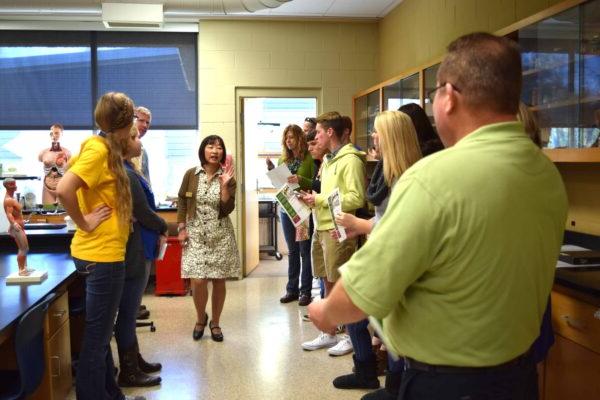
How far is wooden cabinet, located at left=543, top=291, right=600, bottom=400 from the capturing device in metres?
2.06

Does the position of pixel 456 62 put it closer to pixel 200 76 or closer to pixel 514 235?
pixel 514 235

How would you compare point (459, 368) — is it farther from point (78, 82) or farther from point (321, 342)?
point (78, 82)

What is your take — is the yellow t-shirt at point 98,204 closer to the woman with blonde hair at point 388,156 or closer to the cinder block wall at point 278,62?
the woman with blonde hair at point 388,156

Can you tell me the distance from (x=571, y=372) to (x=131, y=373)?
2.23 meters

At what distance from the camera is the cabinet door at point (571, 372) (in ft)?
6.79

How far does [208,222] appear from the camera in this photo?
150 inches

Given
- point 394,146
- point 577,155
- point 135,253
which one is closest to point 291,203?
point 135,253

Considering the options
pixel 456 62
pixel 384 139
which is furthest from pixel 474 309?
pixel 384 139

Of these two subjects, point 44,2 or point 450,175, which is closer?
point 450,175

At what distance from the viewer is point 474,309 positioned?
103cm

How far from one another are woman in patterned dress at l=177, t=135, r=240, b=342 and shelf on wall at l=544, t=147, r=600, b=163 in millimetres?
2019

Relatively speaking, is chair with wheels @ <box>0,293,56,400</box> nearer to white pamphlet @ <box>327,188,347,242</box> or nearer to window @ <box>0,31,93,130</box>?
white pamphlet @ <box>327,188,347,242</box>

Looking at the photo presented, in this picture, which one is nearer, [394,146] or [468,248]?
[468,248]

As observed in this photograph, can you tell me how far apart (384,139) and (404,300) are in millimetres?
1459
